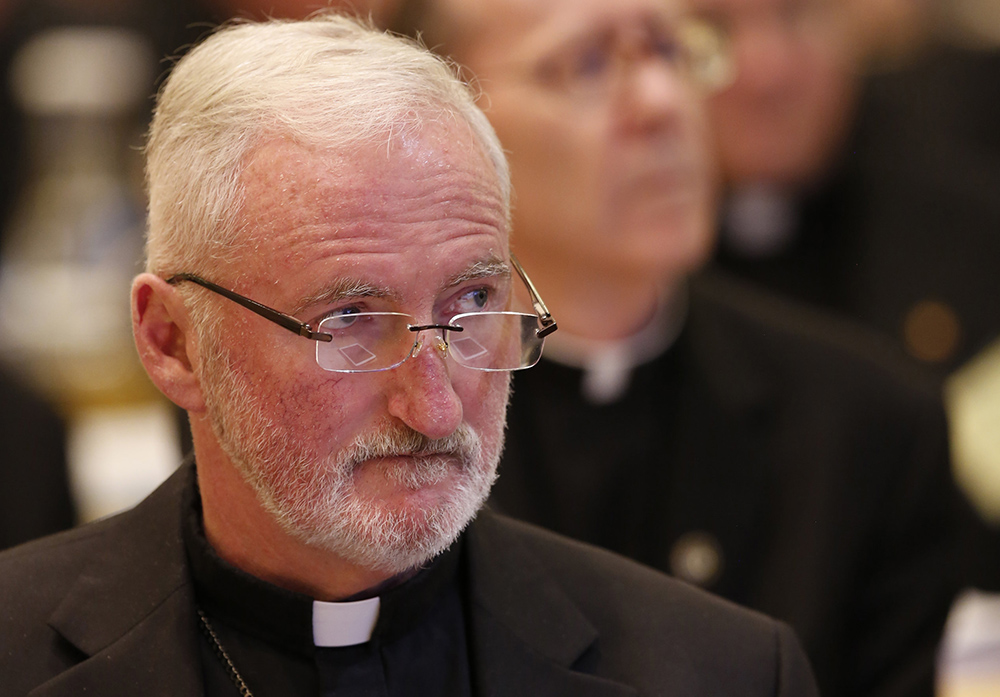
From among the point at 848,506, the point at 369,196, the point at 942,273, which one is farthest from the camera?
the point at 942,273

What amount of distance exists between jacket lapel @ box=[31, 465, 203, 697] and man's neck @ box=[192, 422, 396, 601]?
0.08 metres

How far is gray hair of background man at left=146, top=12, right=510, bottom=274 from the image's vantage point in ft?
6.16

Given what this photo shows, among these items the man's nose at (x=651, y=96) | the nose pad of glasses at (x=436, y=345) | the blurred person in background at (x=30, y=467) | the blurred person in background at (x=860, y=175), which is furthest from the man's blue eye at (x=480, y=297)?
the blurred person in background at (x=860, y=175)

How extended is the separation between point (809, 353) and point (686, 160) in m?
0.58

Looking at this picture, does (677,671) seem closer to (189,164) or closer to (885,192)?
(189,164)

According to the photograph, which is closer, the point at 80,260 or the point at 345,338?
the point at 345,338

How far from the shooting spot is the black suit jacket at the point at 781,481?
3.19 meters

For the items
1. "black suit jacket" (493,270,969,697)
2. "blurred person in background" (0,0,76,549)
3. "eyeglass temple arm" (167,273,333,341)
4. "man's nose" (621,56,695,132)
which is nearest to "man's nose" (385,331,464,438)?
"eyeglass temple arm" (167,273,333,341)

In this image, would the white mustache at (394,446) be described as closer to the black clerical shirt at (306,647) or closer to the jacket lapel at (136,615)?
the black clerical shirt at (306,647)

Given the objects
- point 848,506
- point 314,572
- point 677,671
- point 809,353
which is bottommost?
point 848,506

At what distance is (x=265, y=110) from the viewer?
190 cm

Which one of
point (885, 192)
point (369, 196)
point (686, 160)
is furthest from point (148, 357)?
point (885, 192)

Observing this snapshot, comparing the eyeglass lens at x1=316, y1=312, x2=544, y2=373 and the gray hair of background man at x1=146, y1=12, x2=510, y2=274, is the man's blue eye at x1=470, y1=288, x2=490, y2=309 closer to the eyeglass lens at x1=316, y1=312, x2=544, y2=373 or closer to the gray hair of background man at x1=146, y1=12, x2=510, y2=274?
the eyeglass lens at x1=316, y1=312, x2=544, y2=373

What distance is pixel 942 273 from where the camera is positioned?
14.3 ft
